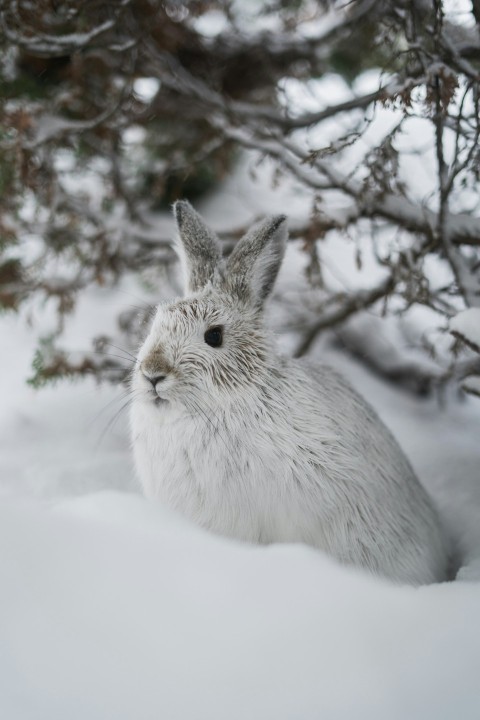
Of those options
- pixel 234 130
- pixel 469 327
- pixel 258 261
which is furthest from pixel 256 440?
pixel 234 130

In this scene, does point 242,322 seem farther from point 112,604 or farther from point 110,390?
point 110,390

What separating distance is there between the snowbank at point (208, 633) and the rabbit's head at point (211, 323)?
0.48 metres

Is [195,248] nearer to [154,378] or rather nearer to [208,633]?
[154,378]

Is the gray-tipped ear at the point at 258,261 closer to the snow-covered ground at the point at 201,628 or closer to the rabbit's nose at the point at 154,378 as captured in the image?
the rabbit's nose at the point at 154,378

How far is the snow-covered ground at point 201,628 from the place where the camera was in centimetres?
144

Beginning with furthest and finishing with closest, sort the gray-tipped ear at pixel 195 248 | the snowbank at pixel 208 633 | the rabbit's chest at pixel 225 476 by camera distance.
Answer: the gray-tipped ear at pixel 195 248
the rabbit's chest at pixel 225 476
the snowbank at pixel 208 633

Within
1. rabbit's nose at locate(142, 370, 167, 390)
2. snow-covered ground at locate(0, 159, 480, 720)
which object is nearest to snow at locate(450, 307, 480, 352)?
snow-covered ground at locate(0, 159, 480, 720)

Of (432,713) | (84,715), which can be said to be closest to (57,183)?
(84,715)

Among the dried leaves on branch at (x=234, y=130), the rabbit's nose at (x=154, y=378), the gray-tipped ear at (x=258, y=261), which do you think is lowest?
the rabbit's nose at (x=154, y=378)

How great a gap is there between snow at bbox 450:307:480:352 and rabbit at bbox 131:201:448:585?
0.45 m

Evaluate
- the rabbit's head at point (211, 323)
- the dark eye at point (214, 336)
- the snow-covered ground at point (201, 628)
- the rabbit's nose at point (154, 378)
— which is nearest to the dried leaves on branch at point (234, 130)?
the rabbit's head at point (211, 323)

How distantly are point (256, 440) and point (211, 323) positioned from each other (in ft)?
1.39

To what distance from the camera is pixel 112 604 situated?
1601 millimetres

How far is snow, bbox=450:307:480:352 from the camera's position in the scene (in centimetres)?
225
